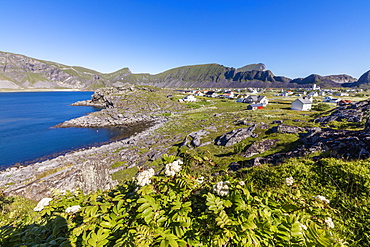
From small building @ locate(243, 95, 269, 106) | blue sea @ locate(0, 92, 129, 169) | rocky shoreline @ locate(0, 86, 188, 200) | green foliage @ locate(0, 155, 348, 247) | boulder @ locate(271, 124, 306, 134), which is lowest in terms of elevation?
blue sea @ locate(0, 92, 129, 169)

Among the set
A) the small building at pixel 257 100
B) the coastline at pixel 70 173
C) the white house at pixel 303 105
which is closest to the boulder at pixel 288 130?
the coastline at pixel 70 173

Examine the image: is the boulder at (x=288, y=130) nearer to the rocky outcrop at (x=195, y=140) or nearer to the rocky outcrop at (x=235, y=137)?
the rocky outcrop at (x=235, y=137)

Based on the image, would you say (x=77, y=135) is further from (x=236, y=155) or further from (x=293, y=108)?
(x=293, y=108)

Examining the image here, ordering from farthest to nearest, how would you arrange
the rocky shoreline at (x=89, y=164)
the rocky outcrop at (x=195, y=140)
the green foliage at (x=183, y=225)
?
the rocky outcrop at (x=195, y=140)
the rocky shoreline at (x=89, y=164)
the green foliage at (x=183, y=225)

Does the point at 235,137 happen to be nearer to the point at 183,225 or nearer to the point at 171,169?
the point at 171,169

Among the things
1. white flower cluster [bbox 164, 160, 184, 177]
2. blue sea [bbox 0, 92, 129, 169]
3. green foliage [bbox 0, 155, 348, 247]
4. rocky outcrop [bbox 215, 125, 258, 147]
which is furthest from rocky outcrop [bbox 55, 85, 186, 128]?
green foliage [bbox 0, 155, 348, 247]

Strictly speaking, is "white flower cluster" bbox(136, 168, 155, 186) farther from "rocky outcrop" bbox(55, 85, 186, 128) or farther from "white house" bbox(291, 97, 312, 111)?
"white house" bbox(291, 97, 312, 111)

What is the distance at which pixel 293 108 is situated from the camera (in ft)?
278

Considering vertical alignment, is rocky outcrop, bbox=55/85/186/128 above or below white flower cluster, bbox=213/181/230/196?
below

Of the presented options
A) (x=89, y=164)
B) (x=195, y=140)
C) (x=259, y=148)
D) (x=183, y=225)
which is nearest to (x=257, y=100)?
(x=195, y=140)

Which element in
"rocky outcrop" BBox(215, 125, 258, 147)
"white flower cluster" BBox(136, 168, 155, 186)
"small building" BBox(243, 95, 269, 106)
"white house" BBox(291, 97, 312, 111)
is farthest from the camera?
"small building" BBox(243, 95, 269, 106)

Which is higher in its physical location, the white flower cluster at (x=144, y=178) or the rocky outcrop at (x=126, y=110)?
the white flower cluster at (x=144, y=178)

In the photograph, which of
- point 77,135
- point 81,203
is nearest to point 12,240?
point 81,203

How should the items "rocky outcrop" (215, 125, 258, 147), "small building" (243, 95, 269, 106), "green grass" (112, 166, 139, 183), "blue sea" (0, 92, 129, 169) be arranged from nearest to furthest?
"green grass" (112, 166, 139, 183) → "rocky outcrop" (215, 125, 258, 147) → "blue sea" (0, 92, 129, 169) → "small building" (243, 95, 269, 106)
